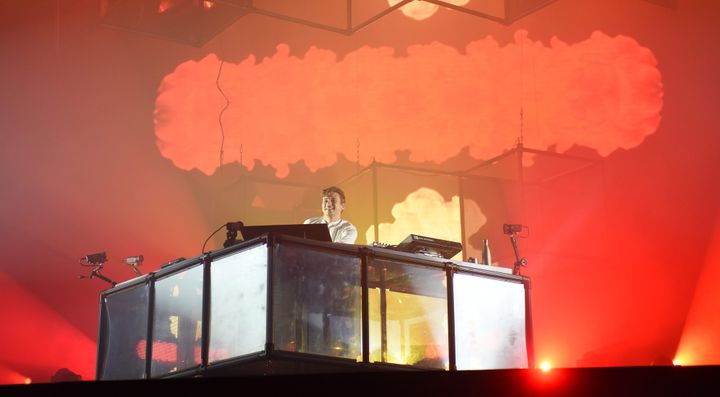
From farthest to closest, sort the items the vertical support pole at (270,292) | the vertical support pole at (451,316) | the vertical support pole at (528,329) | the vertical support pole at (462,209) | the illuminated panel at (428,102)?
the illuminated panel at (428,102) < the vertical support pole at (462,209) < the vertical support pole at (528,329) < the vertical support pole at (451,316) < the vertical support pole at (270,292)

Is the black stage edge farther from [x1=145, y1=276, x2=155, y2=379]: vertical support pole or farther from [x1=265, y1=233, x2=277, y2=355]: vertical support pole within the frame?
[x1=145, y1=276, x2=155, y2=379]: vertical support pole

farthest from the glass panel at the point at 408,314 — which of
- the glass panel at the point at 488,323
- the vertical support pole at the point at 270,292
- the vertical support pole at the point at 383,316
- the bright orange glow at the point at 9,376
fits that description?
the bright orange glow at the point at 9,376

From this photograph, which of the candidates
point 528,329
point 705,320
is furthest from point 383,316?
point 705,320

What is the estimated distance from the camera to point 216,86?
28.4ft

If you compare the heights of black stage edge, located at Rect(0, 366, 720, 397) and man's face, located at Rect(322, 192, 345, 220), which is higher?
man's face, located at Rect(322, 192, 345, 220)

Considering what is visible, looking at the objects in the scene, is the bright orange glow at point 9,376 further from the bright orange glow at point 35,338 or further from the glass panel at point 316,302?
the glass panel at point 316,302

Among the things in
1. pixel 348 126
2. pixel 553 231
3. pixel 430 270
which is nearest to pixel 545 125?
pixel 553 231

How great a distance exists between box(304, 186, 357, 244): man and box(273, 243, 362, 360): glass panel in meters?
1.32

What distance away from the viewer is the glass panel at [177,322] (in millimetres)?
4637

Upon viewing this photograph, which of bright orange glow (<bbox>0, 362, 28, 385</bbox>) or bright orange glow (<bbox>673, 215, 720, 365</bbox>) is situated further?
bright orange glow (<bbox>673, 215, 720, 365</bbox>)

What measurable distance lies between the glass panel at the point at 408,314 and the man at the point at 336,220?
1.14 meters

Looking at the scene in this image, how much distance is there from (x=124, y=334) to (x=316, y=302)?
1.33 m

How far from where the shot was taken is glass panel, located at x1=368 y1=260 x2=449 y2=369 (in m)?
4.72

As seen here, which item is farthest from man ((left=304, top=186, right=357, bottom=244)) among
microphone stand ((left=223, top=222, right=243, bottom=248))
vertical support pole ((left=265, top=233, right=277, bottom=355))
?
vertical support pole ((left=265, top=233, right=277, bottom=355))
